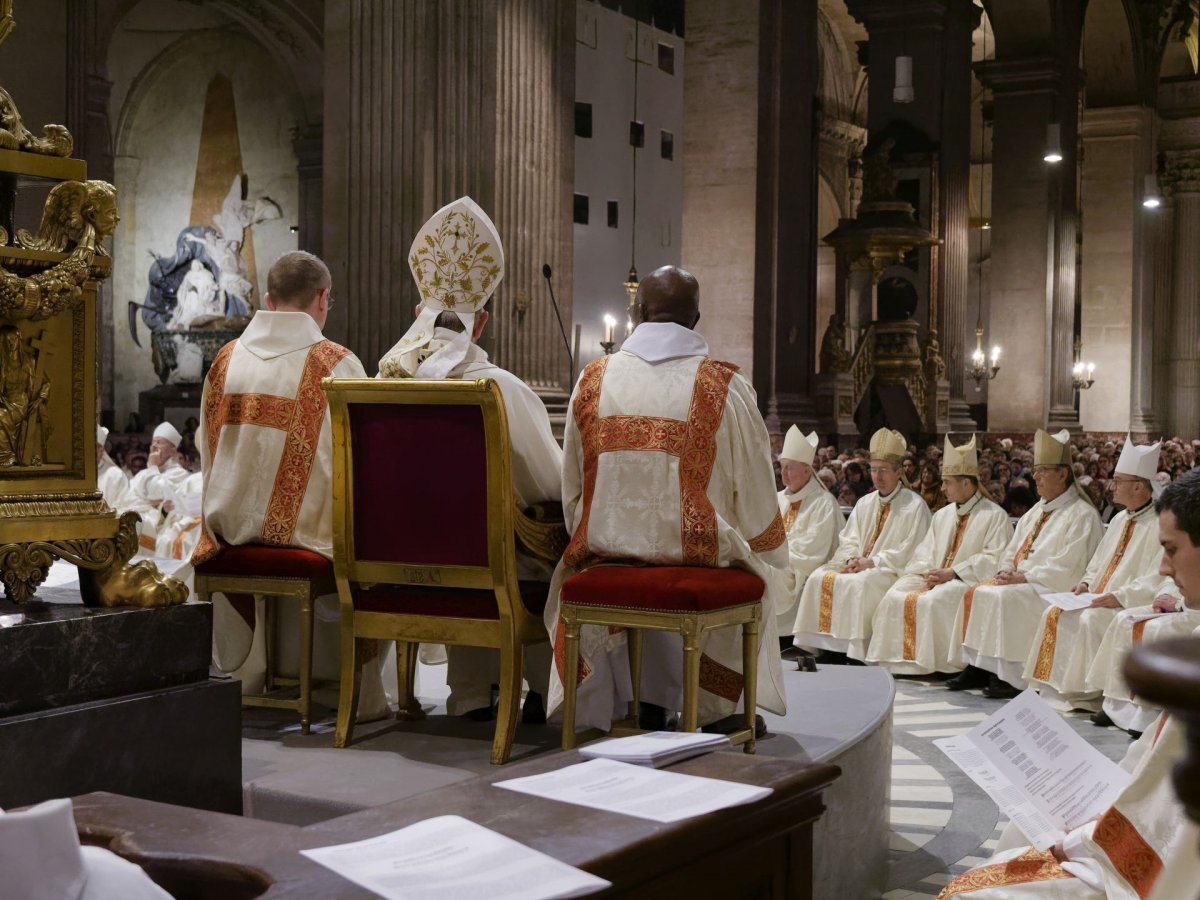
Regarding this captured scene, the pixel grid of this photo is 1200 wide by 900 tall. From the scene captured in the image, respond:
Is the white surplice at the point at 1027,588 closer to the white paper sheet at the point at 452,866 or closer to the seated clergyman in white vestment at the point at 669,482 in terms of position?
the seated clergyman in white vestment at the point at 669,482

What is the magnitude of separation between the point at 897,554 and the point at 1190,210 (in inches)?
911

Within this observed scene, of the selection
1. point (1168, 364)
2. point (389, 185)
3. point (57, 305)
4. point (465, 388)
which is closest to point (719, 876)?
point (57, 305)

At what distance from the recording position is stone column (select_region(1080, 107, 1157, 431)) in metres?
26.5

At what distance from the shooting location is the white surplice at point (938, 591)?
344 inches

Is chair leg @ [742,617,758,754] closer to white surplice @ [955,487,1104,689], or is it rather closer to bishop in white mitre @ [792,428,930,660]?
white surplice @ [955,487,1104,689]

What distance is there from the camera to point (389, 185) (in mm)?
8750

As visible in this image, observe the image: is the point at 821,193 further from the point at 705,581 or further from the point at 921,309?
the point at 705,581

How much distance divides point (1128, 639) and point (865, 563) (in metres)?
2.17

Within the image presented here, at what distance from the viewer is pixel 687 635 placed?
4.29m

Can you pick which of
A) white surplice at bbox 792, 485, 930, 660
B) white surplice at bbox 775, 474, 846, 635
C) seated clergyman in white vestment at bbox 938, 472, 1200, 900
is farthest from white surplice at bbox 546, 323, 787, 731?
white surplice at bbox 775, 474, 846, 635

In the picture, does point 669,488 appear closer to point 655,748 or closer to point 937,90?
point 655,748

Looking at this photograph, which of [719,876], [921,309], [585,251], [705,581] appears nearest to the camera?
[719,876]

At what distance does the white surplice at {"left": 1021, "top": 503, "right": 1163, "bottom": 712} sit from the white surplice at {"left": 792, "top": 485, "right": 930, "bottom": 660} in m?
1.27

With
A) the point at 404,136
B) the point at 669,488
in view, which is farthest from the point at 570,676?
the point at 404,136
